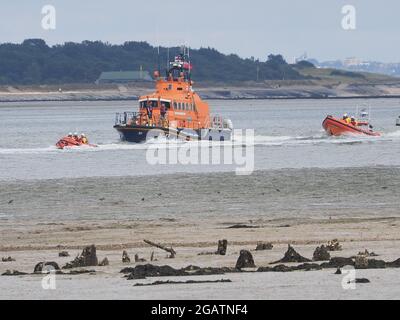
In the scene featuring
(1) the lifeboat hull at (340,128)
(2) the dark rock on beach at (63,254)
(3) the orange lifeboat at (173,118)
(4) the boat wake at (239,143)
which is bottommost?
(4) the boat wake at (239,143)

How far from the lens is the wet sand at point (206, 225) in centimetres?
1605

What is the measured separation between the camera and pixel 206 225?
2631 centimetres

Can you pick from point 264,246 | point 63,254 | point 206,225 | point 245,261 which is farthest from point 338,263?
point 206,225

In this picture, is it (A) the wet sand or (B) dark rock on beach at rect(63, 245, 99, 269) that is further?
(B) dark rock on beach at rect(63, 245, 99, 269)

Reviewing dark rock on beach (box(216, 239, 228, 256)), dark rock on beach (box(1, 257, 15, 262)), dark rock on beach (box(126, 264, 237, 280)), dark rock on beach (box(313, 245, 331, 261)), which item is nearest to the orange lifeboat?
dark rock on beach (box(216, 239, 228, 256))

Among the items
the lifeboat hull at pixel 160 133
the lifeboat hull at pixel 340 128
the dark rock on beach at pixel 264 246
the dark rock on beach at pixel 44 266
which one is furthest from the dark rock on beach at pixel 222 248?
the lifeboat hull at pixel 340 128

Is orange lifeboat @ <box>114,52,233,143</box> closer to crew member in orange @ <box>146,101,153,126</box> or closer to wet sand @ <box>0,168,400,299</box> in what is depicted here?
crew member in orange @ <box>146,101,153,126</box>

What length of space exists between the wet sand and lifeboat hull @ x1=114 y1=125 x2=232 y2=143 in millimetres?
21059

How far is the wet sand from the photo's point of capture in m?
16.0

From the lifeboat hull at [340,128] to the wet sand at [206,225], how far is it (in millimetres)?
25886

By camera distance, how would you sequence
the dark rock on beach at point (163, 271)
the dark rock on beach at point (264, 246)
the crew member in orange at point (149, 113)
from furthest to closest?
1. the crew member in orange at point (149, 113)
2. the dark rock on beach at point (264, 246)
3. the dark rock on beach at point (163, 271)

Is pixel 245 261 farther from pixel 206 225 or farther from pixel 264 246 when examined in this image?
pixel 206 225

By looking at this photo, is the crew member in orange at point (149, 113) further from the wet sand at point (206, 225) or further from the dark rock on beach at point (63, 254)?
the dark rock on beach at point (63, 254)
